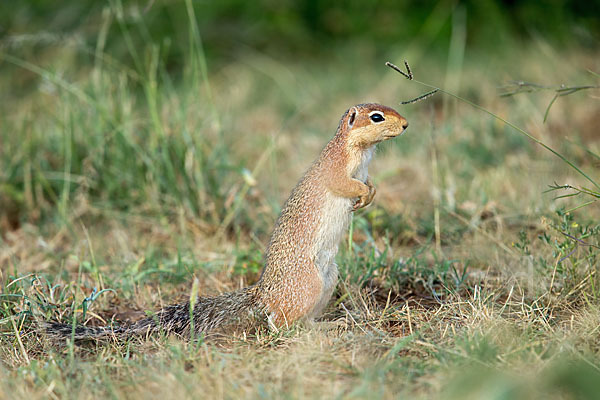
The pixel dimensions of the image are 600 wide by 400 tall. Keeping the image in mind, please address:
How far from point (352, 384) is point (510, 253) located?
67.5 inches

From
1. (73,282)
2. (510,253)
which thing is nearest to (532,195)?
(510,253)

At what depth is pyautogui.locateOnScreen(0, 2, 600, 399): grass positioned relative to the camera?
261cm

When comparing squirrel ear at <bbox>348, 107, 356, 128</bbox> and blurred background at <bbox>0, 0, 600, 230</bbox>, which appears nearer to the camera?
squirrel ear at <bbox>348, 107, 356, 128</bbox>

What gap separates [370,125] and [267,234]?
5.52 ft

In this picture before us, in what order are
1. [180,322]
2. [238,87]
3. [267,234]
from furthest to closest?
1. [238,87]
2. [267,234]
3. [180,322]

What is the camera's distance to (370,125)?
10.5ft

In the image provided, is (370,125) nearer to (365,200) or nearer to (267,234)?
(365,200)

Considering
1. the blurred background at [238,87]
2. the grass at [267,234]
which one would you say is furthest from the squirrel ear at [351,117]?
the blurred background at [238,87]

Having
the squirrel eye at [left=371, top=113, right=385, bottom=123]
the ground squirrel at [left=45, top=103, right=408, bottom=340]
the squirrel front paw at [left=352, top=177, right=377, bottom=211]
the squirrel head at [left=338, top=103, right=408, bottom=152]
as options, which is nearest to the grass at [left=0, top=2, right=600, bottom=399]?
the ground squirrel at [left=45, top=103, right=408, bottom=340]

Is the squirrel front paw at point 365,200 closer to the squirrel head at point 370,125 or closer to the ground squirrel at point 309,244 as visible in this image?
the ground squirrel at point 309,244

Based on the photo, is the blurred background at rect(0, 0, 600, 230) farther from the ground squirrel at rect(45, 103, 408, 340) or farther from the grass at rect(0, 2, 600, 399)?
the ground squirrel at rect(45, 103, 408, 340)

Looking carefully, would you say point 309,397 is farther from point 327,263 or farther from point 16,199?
point 16,199

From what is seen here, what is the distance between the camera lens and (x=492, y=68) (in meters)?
7.80

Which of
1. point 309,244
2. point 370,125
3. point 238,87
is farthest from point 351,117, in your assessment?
point 238,87
